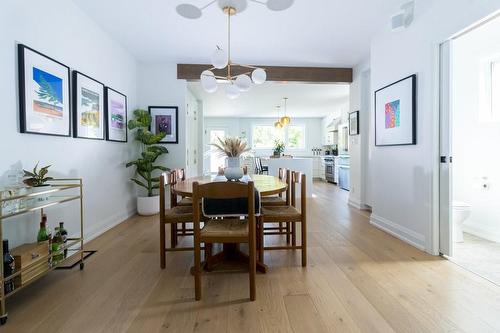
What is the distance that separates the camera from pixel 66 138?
251 cm

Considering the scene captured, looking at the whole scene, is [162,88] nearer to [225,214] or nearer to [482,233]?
[225,214]

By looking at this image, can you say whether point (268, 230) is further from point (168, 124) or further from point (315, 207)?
point (168, 124)

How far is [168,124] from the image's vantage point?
4367 millimetres

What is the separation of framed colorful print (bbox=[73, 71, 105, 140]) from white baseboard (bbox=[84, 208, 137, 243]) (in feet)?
3.38

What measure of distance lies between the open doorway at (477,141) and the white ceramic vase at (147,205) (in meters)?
3.71

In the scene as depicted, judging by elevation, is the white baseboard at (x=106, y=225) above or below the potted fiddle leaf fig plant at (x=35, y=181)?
below

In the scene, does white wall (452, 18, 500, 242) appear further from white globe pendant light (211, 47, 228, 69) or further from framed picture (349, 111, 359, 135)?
white globe pendant light (211, 47, 228, 69)

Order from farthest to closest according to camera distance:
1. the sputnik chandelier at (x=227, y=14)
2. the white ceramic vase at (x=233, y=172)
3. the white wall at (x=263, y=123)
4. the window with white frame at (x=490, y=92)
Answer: the white wall at (x=263, y=123) → the window with white frame at (x=490, y=92) → the white ceramic vase at (x=233, y=172) → the sputnik chandelier at (x=227, y=14)

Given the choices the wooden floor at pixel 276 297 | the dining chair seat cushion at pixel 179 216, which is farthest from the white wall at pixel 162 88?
the wooden floor at pixel 276 297

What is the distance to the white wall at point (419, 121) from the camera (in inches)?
88.0

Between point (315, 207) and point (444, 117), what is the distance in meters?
2.55

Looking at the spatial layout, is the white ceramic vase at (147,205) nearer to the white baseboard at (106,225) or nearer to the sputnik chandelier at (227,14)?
the white baseboard at (106,225)

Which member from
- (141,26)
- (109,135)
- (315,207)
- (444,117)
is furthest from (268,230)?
(141,26)

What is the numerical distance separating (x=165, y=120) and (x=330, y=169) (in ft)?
18.4
